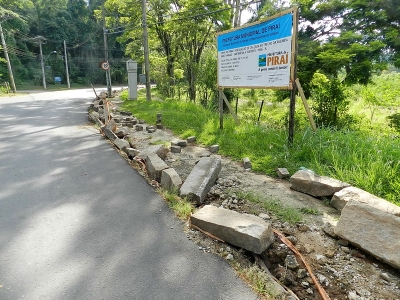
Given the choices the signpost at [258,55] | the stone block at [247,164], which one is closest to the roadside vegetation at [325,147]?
the stone block at [247,164]

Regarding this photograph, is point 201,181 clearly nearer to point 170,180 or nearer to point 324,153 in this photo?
point 170,180

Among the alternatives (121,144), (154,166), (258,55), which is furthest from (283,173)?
(121,144)

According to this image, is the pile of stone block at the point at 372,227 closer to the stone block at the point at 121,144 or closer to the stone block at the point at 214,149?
the stone block at the point at 214,149

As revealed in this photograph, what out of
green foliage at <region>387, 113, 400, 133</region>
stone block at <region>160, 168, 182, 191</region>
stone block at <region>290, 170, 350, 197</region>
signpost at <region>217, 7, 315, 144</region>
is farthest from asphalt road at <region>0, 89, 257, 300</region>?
green foliage at <region>387, 113, 400, 133</region>

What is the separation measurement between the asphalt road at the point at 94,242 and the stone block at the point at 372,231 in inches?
49.0

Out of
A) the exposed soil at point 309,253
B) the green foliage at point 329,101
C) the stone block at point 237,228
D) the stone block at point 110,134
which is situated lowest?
the exposed soil at point 309,253

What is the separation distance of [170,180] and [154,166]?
22.0 inches

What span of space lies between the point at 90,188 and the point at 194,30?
12623 mm

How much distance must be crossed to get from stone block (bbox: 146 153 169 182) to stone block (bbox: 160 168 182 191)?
0.53ft

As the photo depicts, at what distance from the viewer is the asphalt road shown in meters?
2.13

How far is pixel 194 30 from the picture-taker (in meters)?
14.4

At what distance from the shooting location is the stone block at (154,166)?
167 inches

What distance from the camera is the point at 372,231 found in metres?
2.51

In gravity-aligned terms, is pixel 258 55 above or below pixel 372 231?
above
